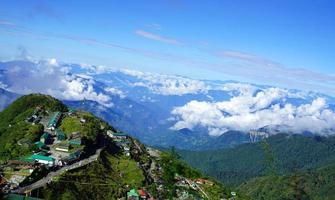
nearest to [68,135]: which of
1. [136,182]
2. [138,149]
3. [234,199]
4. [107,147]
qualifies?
[107,147]

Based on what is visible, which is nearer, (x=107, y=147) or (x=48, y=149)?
(x=48, y=149)

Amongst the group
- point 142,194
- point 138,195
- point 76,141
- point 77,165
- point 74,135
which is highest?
point 74,135

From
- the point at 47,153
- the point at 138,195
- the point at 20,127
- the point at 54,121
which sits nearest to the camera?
the point at 138,195

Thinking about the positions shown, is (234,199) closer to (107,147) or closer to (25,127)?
(107,147)

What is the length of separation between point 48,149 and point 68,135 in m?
13.4

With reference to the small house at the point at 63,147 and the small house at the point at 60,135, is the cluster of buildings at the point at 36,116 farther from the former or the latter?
the small house at the point at 63,147

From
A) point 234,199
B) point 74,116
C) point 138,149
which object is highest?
point 74,116

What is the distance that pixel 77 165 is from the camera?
96.8 meters

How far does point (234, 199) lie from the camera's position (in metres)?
141

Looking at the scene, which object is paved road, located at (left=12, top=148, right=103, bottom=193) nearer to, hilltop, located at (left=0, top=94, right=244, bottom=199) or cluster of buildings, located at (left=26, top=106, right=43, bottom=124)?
hilltop, located at (left=0, top=94, right=244, bottom=199)

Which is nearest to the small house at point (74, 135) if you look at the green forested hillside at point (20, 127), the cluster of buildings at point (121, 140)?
the green forested hillside at point (20, 127)

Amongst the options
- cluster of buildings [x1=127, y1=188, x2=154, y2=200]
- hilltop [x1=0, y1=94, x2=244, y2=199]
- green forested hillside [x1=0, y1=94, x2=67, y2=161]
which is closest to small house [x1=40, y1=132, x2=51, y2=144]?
hilltop [x1=0, y1=94, x2=244, y2=199]

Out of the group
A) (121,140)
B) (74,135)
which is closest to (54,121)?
(74,135)

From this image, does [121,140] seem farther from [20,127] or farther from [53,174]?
[53,174]
